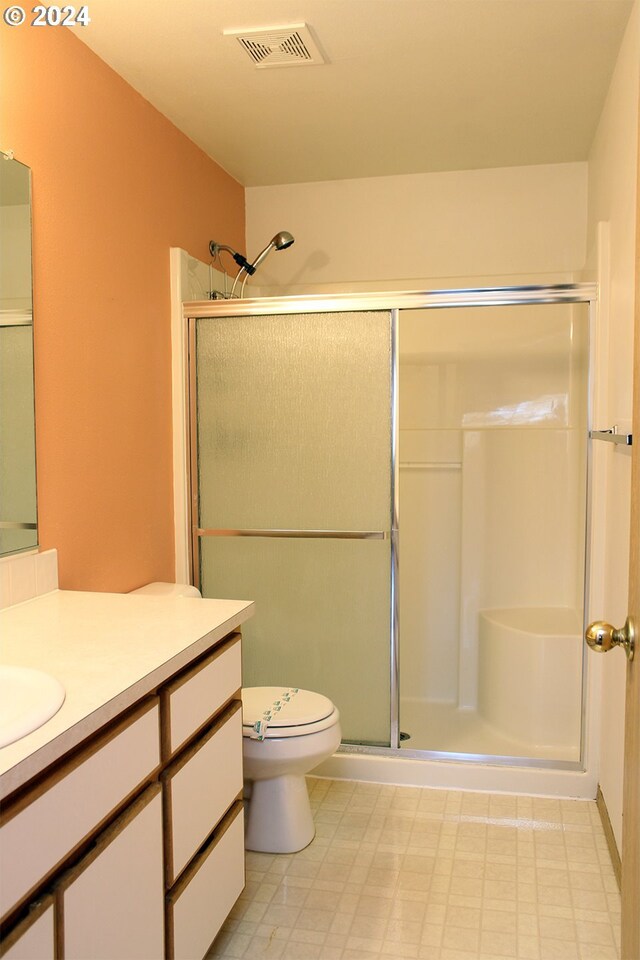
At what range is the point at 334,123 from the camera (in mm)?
2916

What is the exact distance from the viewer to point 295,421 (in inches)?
113

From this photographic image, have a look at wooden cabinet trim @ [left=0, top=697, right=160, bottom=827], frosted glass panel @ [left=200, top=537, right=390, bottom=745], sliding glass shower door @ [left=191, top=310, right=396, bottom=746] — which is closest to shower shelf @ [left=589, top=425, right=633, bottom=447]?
sliding glass shower door @ [left=191, top=310, right=396, bottom=746]

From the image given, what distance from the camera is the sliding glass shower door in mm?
Result: 2830

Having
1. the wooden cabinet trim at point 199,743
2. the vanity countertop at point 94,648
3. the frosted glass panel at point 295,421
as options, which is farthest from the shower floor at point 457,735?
the vanity countertop at point 94,648

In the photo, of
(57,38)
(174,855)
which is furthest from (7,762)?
(57,38)

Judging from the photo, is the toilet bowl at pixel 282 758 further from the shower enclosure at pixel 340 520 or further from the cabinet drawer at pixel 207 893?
the shower enclosure at pixel 340 520

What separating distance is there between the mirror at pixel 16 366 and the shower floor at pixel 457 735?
1736 millimetres

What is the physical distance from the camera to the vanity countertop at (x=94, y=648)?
1140mm

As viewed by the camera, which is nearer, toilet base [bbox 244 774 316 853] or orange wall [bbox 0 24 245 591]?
orange wall [bbox 0 24 245 591]

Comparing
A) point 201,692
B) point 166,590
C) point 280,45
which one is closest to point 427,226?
point 280,45

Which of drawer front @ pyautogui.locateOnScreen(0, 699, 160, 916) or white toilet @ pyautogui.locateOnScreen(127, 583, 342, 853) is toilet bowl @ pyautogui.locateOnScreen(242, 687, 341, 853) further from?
drawer front @ pyautogui.locateOnScreen(0, 699, 160, 916)

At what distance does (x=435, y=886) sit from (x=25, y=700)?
1.47 meters

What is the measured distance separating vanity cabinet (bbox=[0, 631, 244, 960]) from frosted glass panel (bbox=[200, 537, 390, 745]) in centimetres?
101

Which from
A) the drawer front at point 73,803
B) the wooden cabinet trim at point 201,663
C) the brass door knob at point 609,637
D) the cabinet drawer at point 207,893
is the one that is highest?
the brass door knob at point 609,637
